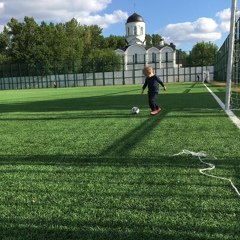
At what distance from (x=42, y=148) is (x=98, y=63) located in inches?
1868

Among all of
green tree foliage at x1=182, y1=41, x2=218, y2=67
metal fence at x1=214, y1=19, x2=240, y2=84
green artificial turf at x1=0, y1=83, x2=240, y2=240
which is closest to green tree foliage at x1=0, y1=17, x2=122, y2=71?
green tree foliage at x1=182, y1=41, x2=218, y2=67

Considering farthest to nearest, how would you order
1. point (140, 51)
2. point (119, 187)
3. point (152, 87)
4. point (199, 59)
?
point (140, 51) < point (199, 59) < point (152, 87) < point (119, 187)

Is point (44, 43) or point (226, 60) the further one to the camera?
point (44, 43)

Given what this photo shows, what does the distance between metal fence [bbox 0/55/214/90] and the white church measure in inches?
38.7

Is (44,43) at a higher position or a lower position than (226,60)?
higher

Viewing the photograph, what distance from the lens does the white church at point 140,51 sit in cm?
5327

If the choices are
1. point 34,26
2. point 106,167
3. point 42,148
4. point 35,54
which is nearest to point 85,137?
point 42,148

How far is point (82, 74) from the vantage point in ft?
170

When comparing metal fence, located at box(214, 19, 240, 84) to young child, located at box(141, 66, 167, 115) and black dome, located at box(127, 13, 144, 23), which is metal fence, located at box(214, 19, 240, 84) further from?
black dome, located at box(127, 13, 144, 23)

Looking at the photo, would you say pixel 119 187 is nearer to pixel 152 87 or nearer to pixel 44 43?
pixel 152 87

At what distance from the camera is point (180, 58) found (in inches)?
2005

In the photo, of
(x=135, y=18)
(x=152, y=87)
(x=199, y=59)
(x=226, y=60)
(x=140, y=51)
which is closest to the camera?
(x=152, y=87)

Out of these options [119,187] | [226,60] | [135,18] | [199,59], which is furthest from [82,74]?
[119,187]

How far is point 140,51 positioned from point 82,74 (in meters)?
23.5
